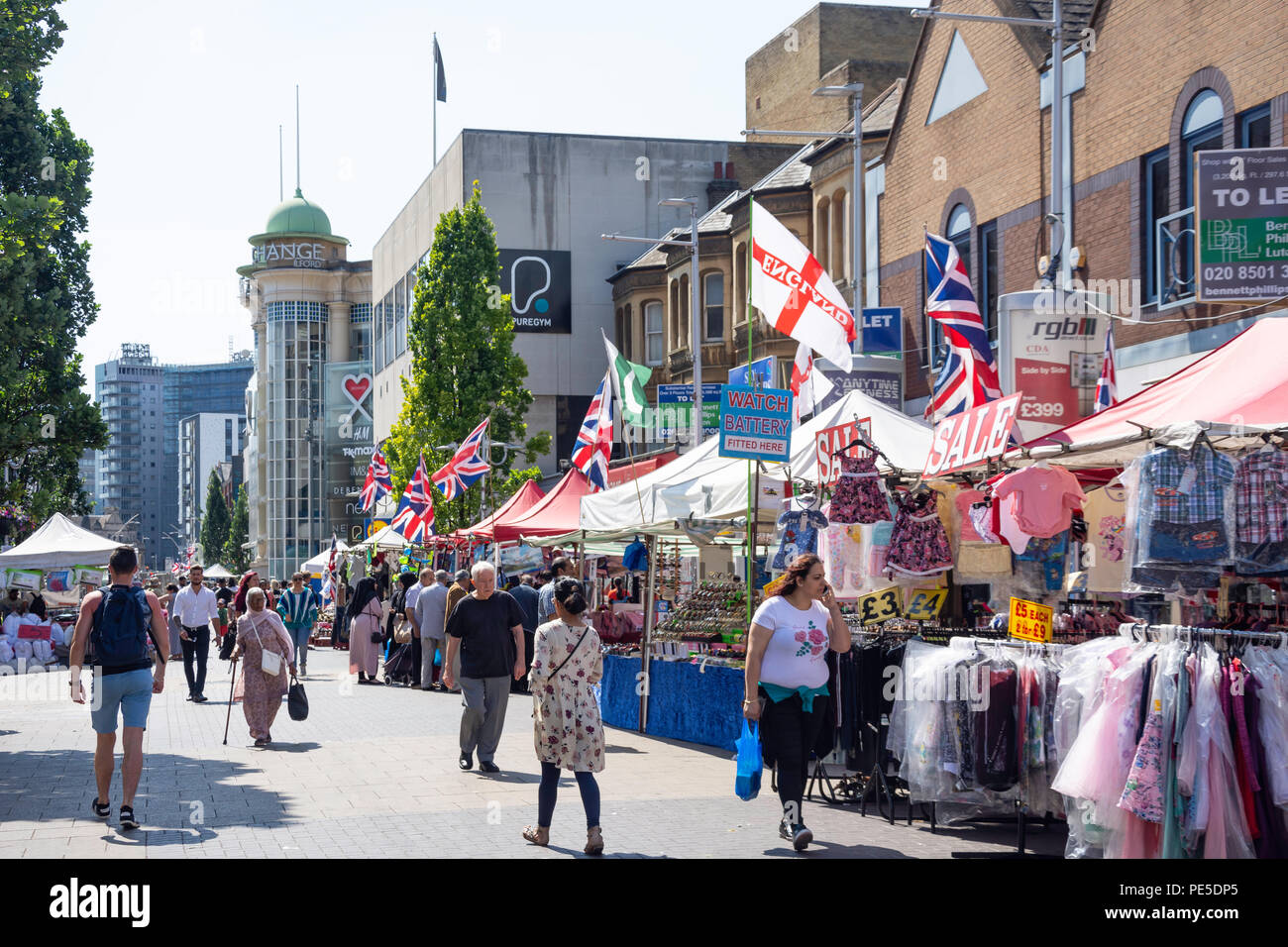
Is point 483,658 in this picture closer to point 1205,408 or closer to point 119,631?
point 119,631

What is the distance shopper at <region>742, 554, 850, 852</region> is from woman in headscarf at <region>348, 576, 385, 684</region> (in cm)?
1523

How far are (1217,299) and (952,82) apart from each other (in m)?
10.9

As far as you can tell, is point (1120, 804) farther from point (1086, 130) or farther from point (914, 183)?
point (914, 183)

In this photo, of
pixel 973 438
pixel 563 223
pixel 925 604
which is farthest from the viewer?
pixel 563 223

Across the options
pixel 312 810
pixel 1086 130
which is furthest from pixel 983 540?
pixel 1086 130

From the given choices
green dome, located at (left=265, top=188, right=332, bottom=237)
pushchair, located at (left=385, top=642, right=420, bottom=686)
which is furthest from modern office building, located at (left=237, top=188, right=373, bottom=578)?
pushchair, located at (left=385, top=642, right=420, bottom=686)

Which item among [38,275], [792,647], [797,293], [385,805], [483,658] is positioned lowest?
[385,805]

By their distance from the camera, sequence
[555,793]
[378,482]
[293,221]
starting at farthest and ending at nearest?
[293,221]
[378,482]
[555,793]

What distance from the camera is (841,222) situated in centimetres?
3075

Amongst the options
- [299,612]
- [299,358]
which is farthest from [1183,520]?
[299,358]

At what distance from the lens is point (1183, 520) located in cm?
776

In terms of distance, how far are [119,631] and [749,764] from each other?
4.40 metres

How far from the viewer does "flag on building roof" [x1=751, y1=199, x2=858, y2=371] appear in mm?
12898

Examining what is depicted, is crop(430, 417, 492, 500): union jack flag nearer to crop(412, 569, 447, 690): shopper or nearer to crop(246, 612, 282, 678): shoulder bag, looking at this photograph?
crop(412, 569, 447, 690): shopper
